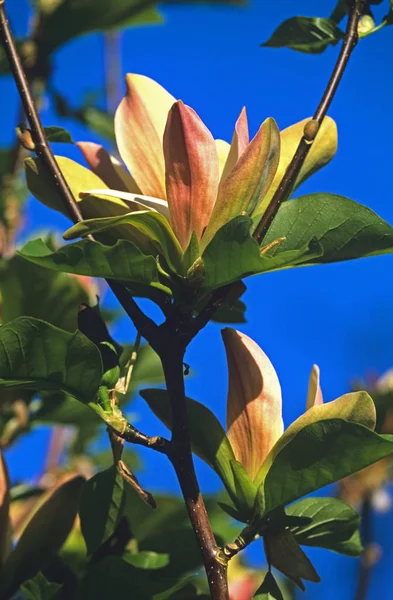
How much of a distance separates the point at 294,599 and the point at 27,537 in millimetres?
855

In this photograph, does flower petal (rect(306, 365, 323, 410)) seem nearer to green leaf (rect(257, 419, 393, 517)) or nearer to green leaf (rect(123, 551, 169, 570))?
green leaf (rect(257, 419, 393, 517))

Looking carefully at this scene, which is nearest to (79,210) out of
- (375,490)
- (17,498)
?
(17,498)

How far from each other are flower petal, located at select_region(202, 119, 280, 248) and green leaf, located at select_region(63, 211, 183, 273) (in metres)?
0.03

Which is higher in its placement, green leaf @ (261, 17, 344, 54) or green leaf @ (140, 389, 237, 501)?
green leaf @ (261, 17, 344, 54)

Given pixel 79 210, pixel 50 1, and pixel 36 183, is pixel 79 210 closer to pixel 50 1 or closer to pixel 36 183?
pixel 36 183

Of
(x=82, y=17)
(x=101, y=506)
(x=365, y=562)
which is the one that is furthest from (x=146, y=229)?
(x=82, y=17)

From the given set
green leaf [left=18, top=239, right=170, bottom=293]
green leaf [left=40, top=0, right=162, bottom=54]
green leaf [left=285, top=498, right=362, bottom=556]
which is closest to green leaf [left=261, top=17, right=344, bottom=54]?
green leaf [left=18, top=239, right=170, bottom=293]

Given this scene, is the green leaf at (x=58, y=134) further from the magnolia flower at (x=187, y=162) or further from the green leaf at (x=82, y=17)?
the green leaf at (x=82, y=17)

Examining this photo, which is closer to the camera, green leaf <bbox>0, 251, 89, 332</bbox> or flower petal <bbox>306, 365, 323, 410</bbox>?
flower petal <bbox>306, 365, 323, 410</bbox>

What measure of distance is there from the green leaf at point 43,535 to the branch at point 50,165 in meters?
0.21

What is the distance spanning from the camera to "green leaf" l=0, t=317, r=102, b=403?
1.94 ft

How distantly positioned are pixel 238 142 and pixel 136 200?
0.32 feet

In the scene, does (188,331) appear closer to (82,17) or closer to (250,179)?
(250,179)

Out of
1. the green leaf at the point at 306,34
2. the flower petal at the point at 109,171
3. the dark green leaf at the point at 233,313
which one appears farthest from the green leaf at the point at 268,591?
the green leaf at the point at 306,34
